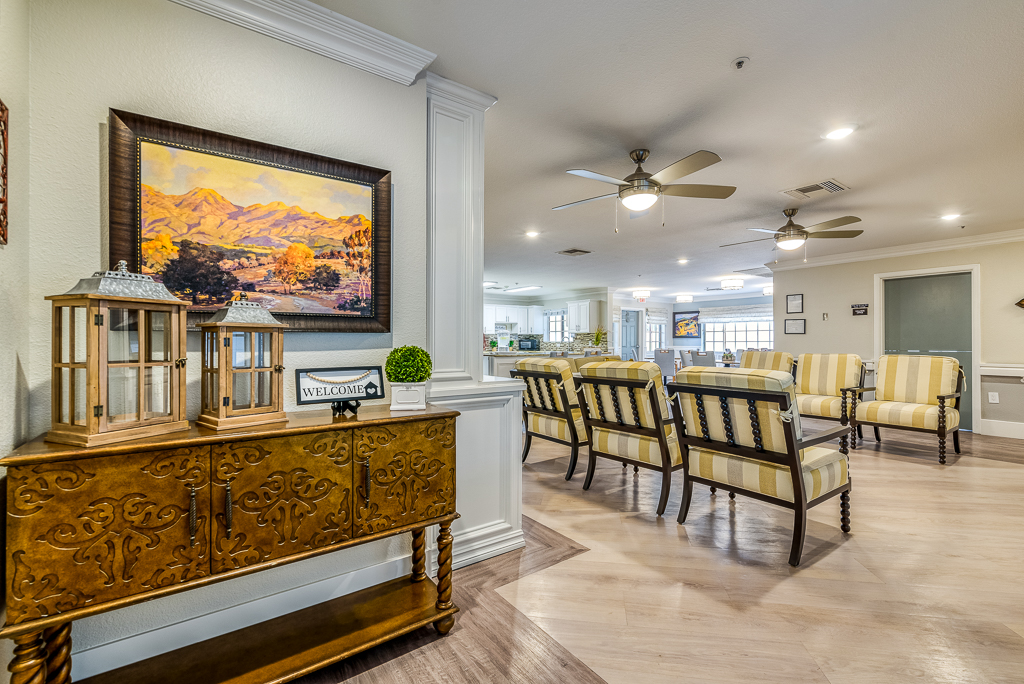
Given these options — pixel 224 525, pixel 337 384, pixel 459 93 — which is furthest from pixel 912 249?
pixel 224 525

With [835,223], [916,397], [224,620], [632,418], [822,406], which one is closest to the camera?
[224,620]

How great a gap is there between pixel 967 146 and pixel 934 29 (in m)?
1.69

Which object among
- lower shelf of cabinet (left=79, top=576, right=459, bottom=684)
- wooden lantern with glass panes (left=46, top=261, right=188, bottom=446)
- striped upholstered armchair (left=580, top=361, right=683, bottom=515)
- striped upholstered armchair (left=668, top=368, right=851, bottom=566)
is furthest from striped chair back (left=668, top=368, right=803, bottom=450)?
wooden lantern with glass panes (left=46, top=261, right=188, bottom=446)

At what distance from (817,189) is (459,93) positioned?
10.8 feet

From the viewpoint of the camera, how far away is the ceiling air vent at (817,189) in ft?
12.3

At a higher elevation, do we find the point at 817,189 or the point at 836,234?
the point at 817,189

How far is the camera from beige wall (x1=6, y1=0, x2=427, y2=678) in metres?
1.34

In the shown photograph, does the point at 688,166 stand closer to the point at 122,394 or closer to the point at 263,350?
the point at 263,350

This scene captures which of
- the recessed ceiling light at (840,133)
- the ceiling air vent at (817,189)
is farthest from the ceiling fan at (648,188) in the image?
the ceiling air vent at (817,189)

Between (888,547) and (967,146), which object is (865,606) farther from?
(967,146)

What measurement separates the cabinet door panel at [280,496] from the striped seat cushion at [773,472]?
2.09 metres

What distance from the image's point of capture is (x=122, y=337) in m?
1.31

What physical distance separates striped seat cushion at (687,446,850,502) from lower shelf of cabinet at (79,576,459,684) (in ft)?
5.68

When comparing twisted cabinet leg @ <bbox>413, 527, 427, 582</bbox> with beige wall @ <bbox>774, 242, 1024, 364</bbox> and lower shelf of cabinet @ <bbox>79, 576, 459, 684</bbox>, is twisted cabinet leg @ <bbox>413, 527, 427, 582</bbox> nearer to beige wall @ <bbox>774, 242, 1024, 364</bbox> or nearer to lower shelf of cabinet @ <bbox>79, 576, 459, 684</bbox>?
lower shelf of cabinet @ <bbox>79, 576, 459, 684</bbox>
